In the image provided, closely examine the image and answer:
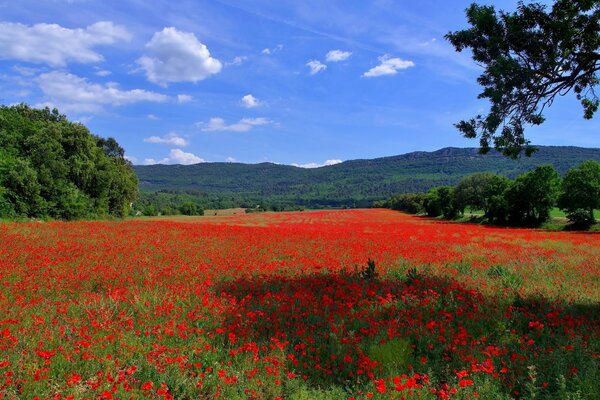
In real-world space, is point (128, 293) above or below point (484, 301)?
above

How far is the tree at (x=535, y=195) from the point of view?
2053 inches

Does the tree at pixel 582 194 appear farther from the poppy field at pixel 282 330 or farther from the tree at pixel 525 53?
the tree at pixel 525 53

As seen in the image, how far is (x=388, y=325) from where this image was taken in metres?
7.39

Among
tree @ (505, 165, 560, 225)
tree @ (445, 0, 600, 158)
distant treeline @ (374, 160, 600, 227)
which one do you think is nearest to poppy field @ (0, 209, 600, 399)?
tree @ (445, 0, 600, 158)

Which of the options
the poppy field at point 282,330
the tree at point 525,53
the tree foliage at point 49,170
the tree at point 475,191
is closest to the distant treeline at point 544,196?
the tree at point 475,191

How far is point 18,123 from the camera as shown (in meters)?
39.2

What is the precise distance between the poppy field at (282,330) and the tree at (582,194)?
3842 cm

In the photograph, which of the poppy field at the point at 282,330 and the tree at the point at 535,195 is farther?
the tree at the point at 535,195

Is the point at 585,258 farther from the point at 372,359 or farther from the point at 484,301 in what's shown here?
the point at 372,359

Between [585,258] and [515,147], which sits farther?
[585,258]

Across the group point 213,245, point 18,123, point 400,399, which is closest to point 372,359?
point 400,399

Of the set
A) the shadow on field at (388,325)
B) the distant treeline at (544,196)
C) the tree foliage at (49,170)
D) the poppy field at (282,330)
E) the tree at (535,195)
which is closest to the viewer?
the poppy field at (282,330)

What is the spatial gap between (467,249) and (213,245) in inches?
527

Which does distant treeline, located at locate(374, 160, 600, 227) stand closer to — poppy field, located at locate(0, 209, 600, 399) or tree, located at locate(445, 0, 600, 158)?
poppy field, located at locate(0, 209, 600, 399)
